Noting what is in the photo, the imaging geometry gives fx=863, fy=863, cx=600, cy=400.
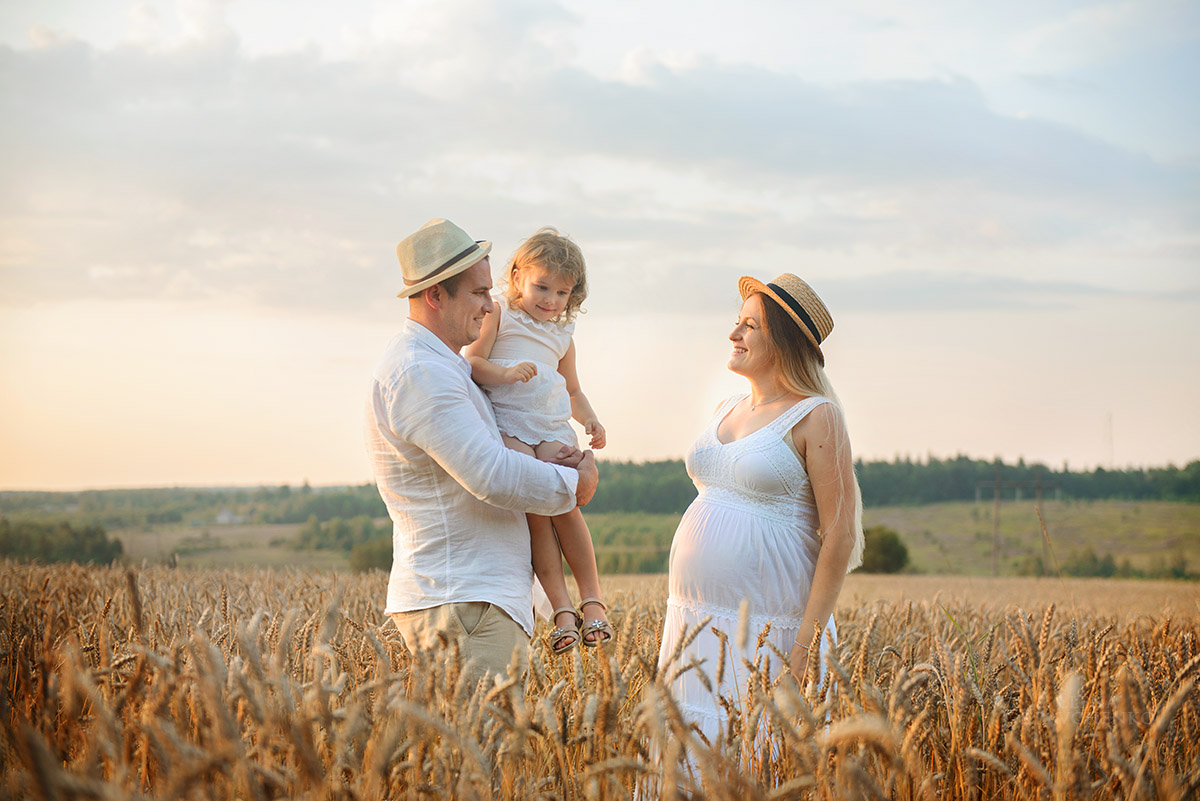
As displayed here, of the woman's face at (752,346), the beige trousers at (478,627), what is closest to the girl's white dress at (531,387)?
the woman's face at (752,346)

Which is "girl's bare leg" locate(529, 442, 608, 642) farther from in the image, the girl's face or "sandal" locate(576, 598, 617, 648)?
the girl's face

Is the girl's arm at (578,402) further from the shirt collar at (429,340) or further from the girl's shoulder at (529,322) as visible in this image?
the shirt collar at (429,340)

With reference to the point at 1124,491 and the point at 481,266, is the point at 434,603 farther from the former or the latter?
the point at 1124,491

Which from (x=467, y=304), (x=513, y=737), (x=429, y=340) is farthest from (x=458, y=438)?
(x=513, y=737)

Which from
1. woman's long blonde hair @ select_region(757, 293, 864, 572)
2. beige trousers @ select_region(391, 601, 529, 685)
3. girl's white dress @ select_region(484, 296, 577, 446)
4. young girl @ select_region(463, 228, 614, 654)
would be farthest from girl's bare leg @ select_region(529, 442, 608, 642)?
woman's long blonde hair @ select_region(757, 293, 864, 572)

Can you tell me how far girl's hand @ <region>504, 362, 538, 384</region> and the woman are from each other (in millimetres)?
990

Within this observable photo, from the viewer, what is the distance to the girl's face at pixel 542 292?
5094 mm

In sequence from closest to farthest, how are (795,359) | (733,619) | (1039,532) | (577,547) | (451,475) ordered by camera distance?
(451,475) → (733,619) → (795,359) → (577,547) → (1039,532)

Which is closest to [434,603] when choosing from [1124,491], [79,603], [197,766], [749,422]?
[749,422]

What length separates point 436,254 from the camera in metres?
3.84

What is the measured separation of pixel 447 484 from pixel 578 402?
2.03m

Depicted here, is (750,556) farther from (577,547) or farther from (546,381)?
(546,381)

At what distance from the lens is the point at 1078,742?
2457mm

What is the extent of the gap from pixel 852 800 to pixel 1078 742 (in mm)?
1087
